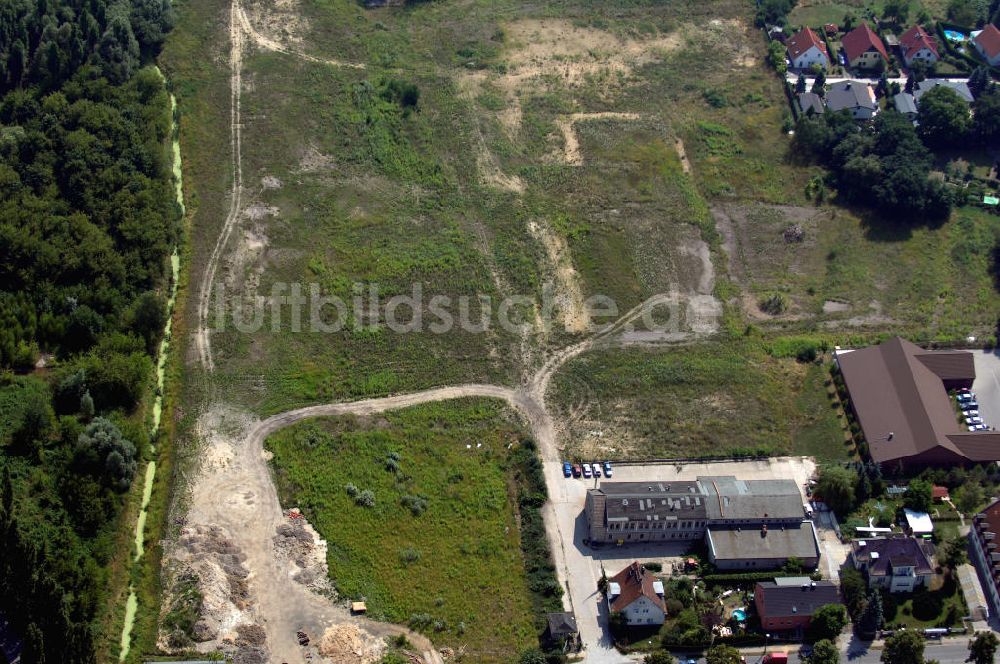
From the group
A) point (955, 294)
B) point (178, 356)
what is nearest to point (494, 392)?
point (178, 356)

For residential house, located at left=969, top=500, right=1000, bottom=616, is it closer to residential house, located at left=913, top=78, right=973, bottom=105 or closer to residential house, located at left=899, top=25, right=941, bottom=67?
residential house, located at left=913, top=78, right=973, bottom=105

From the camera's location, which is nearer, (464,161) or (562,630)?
(562,630)

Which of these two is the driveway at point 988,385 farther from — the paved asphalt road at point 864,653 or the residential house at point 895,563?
the paved asphalt road at point 864,653

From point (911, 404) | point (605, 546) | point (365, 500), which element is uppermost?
point (911, 404)

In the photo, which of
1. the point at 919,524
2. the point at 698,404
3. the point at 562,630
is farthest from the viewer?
the point at 698,404

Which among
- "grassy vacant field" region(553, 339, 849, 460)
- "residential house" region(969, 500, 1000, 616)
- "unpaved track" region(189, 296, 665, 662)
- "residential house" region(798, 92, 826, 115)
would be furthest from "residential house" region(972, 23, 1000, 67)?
"residential house" region(969, 500, 1000, 616)

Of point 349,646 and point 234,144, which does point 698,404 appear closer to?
point 349,646

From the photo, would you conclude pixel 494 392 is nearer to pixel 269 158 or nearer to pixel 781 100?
pixel 269 158

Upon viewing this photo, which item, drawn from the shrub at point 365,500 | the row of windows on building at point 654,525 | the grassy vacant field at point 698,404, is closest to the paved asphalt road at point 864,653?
the row of windows on building at point 654,525

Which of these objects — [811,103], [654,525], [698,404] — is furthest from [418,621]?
[811,103]
